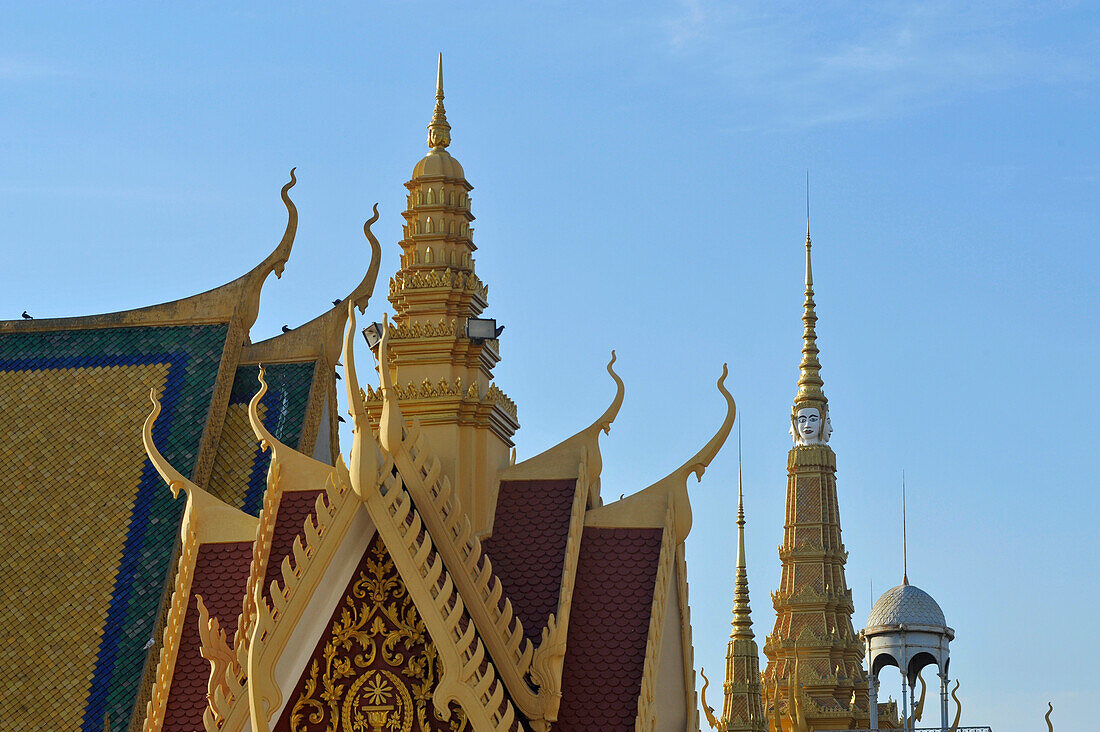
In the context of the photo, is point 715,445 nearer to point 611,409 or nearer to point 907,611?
point 611,409

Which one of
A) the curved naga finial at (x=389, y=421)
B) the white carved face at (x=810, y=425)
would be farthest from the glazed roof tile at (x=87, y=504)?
the white carved face at (x=810, y=425)

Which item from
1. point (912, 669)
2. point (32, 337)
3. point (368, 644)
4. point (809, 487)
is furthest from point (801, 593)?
point (368, 644)

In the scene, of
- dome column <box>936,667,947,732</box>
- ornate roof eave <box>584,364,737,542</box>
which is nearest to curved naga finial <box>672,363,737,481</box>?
ornate roof eave <box>584,364,737,542</box>

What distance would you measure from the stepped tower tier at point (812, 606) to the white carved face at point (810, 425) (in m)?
0.03

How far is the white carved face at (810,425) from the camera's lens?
6091 cm

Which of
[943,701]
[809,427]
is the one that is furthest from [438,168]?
[809,427]

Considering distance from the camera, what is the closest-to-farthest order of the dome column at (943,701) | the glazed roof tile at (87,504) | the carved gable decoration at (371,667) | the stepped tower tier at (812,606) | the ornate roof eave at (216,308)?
the carved gable decoration at (371,667) → the glazed roof tile at (87,504) → the ornate roof eave at (216,308) → the dome column at (943,701) → the stepped tower tier at (812,606)

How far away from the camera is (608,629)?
1334 centimetres

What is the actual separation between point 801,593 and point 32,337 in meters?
40.3

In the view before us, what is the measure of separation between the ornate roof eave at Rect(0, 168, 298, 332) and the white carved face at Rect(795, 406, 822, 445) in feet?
146

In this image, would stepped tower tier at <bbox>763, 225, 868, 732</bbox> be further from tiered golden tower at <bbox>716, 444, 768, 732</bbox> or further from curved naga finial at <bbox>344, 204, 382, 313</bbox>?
curved naga finial at <bbox>344, 204, 382, 313</bbox>

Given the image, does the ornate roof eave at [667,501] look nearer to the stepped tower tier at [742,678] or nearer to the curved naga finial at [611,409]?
the curved naga finial at [611,409]

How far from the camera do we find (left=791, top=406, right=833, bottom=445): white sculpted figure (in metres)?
60.9

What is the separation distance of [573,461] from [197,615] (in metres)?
2.78
